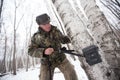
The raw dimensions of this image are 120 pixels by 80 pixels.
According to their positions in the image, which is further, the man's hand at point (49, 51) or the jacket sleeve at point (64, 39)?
the jacket sleeve at point (64, 39)

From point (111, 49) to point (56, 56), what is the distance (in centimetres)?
92

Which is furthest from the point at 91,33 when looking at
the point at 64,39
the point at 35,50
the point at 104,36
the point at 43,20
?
the point at 35,50

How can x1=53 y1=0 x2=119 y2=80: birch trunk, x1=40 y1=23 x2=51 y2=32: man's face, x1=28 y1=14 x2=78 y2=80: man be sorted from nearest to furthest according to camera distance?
x1=53 y1=0 x2=119 y2=80: birch trunk
x1=40 y1=23 x2=51 y2=32: man's face
x1=28 y1=14 x2=78 y2=80: man

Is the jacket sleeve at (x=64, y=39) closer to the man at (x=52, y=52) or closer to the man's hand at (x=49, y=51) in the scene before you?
the man at (x=52, y=52)

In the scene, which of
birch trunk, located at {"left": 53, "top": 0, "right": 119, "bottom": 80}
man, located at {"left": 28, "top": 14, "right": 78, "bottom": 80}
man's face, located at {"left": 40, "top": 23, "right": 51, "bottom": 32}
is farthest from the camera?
man, located at {"left": 28, "top": 14, "right": 78, "bottom": 80}

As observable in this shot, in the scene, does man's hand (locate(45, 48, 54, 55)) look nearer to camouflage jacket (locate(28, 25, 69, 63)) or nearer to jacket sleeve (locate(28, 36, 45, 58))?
jacket sleeve (locate(28, 36, 45, 58))

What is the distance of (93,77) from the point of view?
9.78 feet

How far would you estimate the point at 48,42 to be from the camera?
3.44 m

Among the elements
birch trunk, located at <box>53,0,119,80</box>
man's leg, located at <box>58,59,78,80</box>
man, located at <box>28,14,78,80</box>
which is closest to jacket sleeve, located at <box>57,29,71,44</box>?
man, located at <box>28,14,78,80</box>

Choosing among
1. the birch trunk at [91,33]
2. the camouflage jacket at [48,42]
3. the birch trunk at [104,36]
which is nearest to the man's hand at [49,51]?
the camouflage jacket at [48,42]

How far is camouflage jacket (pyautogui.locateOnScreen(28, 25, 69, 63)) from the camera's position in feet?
11.1

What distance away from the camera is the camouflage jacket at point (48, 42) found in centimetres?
339

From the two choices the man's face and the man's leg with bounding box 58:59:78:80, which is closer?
the man's face

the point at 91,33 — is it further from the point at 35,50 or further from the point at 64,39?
the point at 35,50
